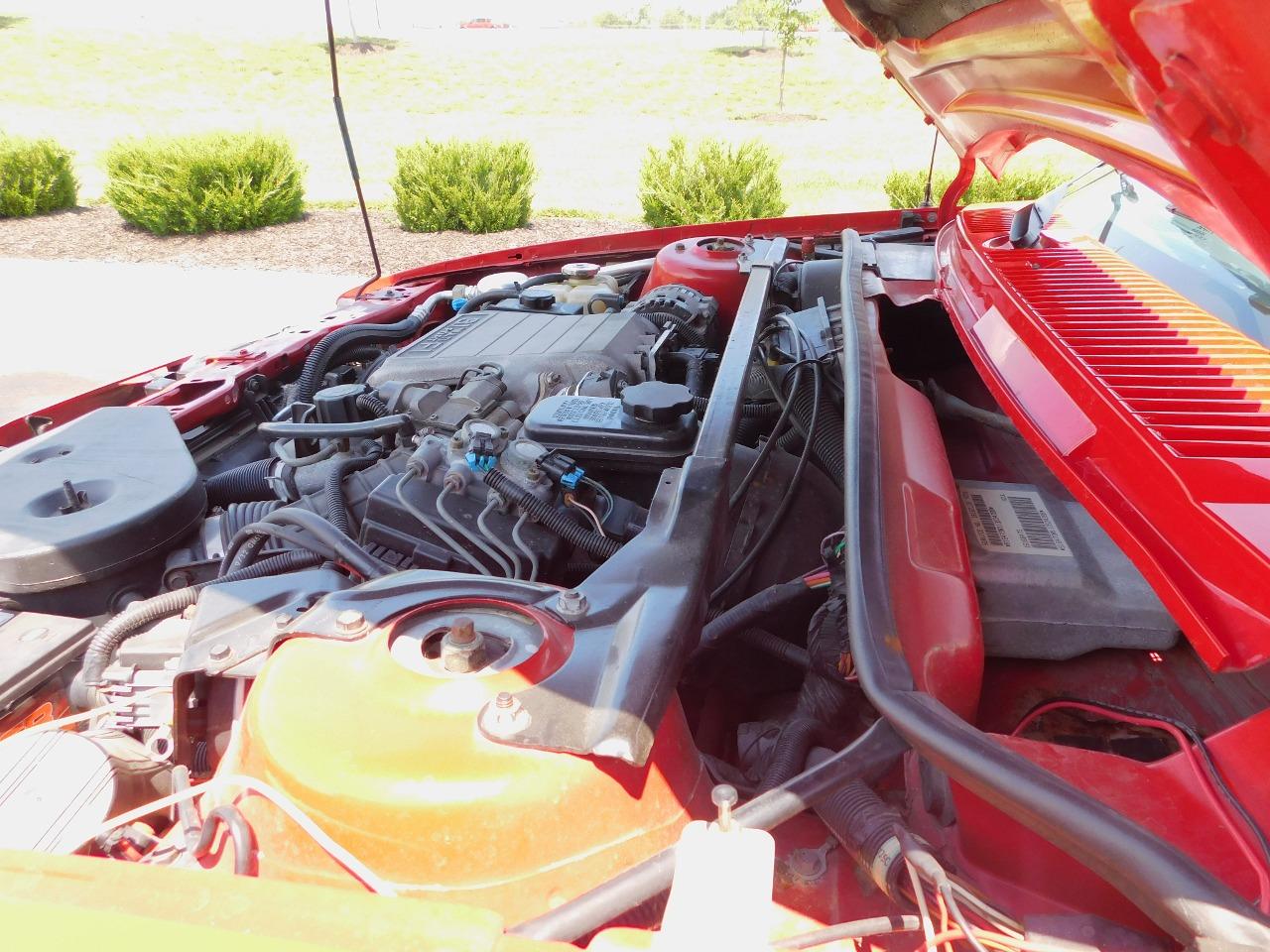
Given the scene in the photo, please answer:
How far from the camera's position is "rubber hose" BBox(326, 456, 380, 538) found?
1.79m

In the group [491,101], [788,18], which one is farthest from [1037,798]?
[491,101]

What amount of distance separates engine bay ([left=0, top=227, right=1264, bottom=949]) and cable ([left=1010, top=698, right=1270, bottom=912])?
0.04m

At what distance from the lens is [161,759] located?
134 centimetres

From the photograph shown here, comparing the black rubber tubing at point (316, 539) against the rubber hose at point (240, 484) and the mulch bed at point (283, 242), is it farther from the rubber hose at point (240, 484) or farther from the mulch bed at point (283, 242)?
the mulch bed at point (283, 242)

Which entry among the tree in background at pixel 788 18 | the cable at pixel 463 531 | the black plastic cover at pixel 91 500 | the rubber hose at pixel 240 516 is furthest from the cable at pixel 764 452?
the tree in background at pixel 788 18

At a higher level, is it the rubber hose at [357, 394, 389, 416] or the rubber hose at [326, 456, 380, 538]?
the rubber hose at [357, 394, 389, 416]

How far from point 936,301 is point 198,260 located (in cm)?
993

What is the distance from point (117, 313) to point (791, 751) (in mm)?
8517

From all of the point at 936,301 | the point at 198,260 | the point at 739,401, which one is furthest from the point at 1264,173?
the point at 198,260

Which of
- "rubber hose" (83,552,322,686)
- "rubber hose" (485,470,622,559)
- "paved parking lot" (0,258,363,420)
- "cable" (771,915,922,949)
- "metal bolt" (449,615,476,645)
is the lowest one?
"paved parking lot" (0,258,363,420)

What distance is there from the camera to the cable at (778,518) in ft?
5.26

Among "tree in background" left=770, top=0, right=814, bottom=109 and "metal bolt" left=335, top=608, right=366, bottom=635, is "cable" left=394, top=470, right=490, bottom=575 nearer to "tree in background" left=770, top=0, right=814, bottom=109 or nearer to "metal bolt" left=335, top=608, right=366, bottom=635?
"metal bolt" left=335, top=608, right=366, bottom=635

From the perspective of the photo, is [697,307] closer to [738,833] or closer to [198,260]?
[738,833]

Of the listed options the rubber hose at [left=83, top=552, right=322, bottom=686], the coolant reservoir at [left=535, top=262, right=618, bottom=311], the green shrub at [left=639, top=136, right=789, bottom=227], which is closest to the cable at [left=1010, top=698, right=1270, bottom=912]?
the rubber hose at [left=83, top=552, right=322, bottom=686]
